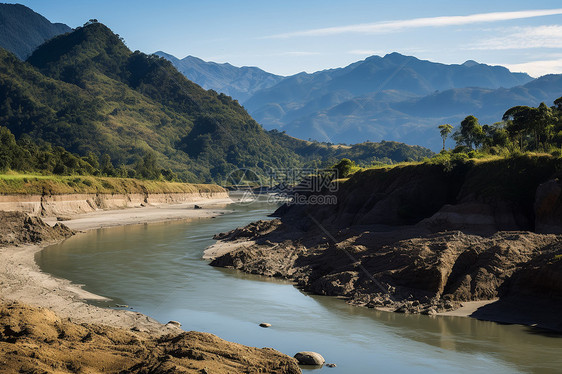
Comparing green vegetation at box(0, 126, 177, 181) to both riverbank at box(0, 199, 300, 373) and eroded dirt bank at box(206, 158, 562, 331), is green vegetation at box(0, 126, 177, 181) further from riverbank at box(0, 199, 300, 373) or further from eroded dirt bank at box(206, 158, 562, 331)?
eroded dirt bank at box(206, 158, 562, 331)

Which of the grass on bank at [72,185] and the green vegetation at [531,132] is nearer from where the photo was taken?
the green vegetation at [531,132]

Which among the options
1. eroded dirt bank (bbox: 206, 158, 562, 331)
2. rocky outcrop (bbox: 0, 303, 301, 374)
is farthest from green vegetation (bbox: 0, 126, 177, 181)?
rocky outcrop (bbox: 0, 303, 301, 374)

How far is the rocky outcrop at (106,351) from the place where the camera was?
1374 cm

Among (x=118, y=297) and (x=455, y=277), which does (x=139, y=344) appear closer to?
(x=118, y=297)

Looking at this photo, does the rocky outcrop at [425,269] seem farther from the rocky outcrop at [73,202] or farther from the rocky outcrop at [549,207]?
the rocky outcrop at [73,202]

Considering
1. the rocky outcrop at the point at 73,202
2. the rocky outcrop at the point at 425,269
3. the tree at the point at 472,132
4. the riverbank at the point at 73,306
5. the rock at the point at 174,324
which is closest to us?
the riverbank at the point at 73,306

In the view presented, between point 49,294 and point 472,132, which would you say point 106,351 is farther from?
point 472,132

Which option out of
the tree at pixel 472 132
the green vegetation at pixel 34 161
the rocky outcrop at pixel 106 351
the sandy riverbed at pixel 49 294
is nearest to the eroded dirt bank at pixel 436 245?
the sandy riverbed at pixel 49 294

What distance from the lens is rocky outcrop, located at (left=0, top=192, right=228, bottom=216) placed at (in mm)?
66250

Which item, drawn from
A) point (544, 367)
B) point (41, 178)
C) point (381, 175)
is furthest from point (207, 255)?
point (41, 178)

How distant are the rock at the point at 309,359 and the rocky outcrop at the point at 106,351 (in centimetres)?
210

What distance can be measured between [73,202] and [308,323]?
66.0 metres

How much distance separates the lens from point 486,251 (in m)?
28.5

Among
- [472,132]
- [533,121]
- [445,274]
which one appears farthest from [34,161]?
[445,274]
